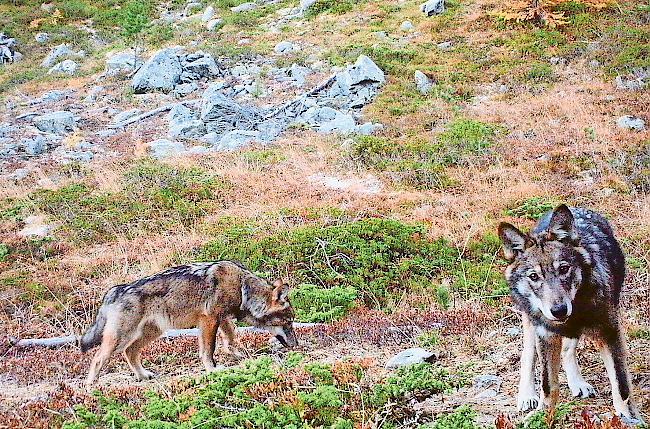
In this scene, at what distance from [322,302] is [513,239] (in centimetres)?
475

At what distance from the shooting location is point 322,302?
28.7 feet

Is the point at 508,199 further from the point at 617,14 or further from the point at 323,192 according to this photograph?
the point at 617,14

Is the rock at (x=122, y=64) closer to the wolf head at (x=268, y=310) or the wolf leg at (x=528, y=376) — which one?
the wolf head at (x=268, y=310)

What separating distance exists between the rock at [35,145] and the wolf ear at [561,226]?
59.3ft

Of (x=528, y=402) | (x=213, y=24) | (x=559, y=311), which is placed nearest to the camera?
(x=559, y=311)

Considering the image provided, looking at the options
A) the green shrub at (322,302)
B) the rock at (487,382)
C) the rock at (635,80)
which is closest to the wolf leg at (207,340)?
the green shrub at (322,302)

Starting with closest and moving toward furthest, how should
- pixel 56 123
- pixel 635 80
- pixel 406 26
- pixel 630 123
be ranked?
pixel 630 123
pixel 635 80
pixel 56 123
pixel 406 26

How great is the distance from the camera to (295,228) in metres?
11.4

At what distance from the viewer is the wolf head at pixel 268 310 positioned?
24.3 feet

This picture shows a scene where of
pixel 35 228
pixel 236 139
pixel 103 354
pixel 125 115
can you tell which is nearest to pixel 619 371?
pixel 103 354

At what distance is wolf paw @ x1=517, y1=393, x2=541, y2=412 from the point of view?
184 inches

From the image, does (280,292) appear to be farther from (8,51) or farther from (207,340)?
(8,51)

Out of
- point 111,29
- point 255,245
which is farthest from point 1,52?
point 255,245

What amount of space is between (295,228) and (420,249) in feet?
7.33
